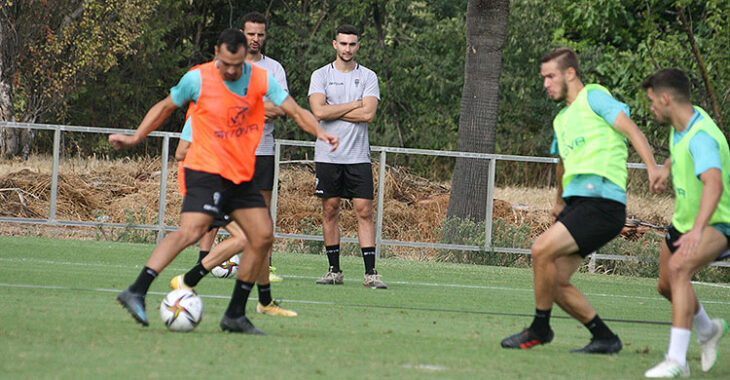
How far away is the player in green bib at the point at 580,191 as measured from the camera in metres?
6.58

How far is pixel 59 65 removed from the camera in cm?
3098

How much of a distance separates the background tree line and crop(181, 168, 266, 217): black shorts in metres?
18.2

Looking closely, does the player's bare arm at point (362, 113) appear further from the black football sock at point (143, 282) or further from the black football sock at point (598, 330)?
the black football sock at point (598, 330)

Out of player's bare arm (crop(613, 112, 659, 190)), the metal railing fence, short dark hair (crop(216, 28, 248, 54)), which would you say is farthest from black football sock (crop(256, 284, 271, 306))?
the metal railing fence

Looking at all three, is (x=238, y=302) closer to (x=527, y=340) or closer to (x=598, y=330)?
(x=527, y=340)

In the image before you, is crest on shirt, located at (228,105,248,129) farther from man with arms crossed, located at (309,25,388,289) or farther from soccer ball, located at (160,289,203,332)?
man with arms crossed, located at (309,25,388,289)

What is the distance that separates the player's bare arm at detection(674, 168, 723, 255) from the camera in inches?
232

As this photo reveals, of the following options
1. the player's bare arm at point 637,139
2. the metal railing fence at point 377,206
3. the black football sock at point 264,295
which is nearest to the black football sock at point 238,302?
the black football sock at point 264,295

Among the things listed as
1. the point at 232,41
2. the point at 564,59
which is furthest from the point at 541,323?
→ the point at 232,41

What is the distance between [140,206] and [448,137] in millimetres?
18356

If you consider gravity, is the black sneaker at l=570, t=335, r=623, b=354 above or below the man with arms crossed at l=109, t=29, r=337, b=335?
below

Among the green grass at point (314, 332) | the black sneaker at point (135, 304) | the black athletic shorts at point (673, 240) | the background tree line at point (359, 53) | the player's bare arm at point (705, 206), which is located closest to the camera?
the green grass at point (314, 332)

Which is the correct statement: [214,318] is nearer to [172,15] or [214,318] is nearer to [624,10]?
[624,10]

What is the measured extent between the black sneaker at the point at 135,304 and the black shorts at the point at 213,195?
622 millimetres
